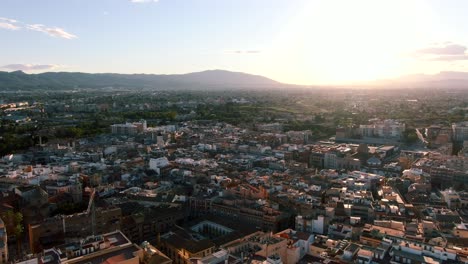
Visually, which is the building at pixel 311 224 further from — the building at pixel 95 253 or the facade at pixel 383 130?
the facade at pixel 383 130

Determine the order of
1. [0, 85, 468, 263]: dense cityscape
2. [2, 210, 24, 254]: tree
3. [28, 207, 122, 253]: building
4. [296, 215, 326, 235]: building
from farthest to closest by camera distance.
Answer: [2, 210, 24, 254]: tree
[296, 215, 326, 235]: building
[28, 207, 122, 253]: building
[0, 85, 468, 263]: dense cityscape

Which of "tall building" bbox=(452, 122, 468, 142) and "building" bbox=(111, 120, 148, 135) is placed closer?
"tall building" bbox=(452, 122, 468, 142)

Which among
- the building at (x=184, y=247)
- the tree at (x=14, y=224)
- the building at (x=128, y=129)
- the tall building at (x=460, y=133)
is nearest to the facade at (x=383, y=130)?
the tall building at (x=460, y=133)

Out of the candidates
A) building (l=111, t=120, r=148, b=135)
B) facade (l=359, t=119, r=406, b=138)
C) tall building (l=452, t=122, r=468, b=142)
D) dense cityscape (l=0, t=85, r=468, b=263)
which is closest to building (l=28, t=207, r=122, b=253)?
dense cityscape (l=0, t=85, r=468, b=263)

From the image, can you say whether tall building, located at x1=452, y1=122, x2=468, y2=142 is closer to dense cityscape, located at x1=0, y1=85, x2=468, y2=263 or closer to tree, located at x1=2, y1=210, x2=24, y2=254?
dense cityscape, located at x1=0, y1=85, x2=468, y2=263

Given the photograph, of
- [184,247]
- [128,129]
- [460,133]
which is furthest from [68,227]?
[460,133]

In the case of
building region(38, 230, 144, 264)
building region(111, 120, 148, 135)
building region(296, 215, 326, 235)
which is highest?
building region(38, 230, 144, 264)

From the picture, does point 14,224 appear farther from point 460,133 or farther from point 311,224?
point 460,133

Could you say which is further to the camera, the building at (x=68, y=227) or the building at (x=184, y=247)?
the building at (x=68, y=227)
